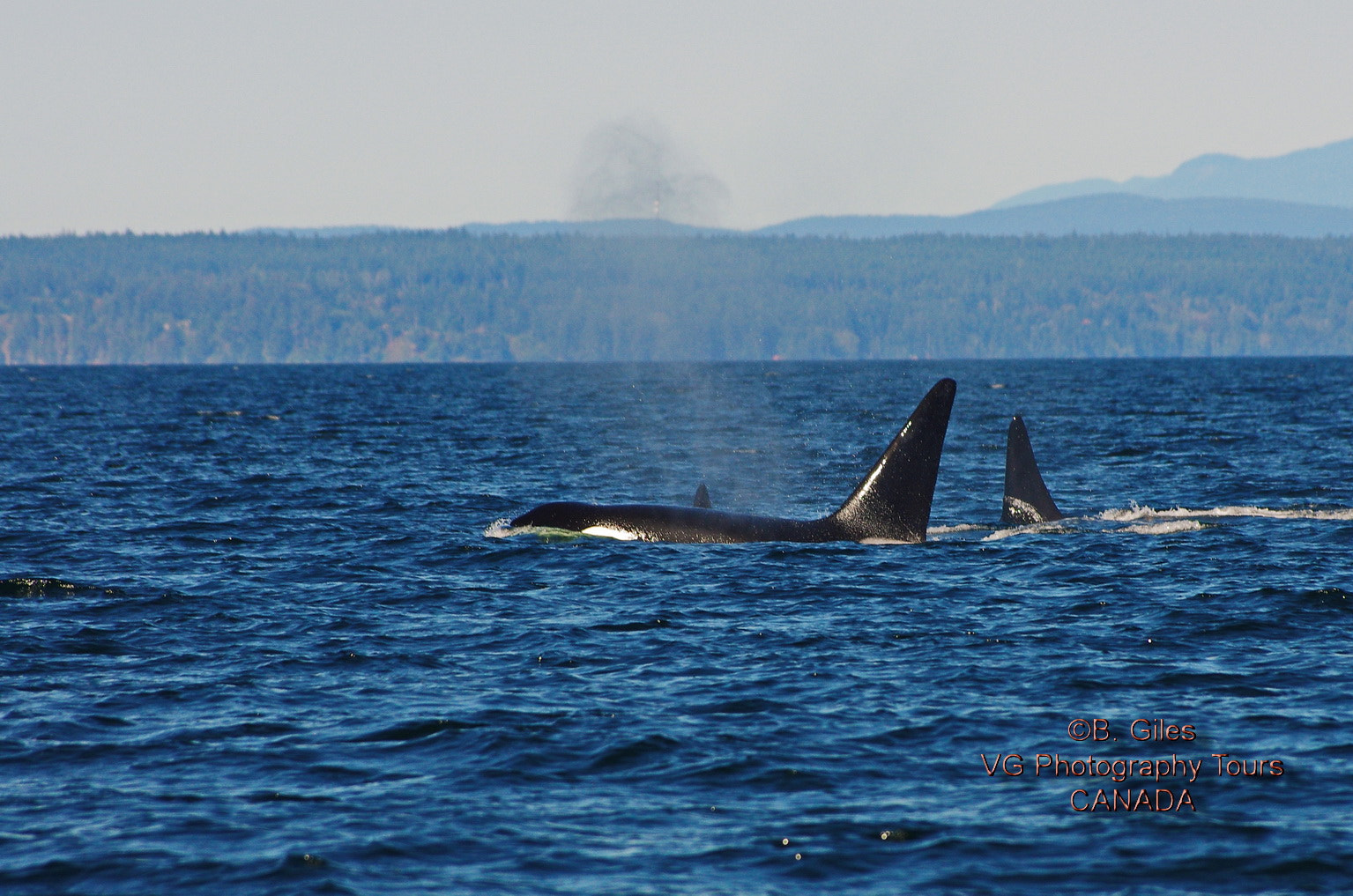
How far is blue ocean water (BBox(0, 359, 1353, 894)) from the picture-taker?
9.82 meters

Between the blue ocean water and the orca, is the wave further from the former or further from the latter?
the orca

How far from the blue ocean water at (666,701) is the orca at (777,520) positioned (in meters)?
0.38

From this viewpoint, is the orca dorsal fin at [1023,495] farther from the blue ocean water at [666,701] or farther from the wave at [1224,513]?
the wave at [1224,513]

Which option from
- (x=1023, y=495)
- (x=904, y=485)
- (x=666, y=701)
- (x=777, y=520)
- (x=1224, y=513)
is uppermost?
(x=904, y=485)

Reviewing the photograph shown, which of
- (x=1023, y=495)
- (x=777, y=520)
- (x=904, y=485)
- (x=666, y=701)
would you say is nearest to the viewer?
(x=666, y=701)

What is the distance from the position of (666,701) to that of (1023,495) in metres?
13.0

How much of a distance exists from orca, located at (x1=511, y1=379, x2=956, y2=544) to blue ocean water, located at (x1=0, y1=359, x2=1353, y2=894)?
0.38 meters

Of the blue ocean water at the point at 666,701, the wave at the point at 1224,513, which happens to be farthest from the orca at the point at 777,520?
the wave at the point at 1224,513

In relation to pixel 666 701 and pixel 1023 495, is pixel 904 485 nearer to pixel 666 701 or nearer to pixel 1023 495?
pixel 1023 495

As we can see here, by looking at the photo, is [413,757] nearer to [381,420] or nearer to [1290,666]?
[1290,666]

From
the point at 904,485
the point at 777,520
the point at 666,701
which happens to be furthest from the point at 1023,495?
the point at 666,701

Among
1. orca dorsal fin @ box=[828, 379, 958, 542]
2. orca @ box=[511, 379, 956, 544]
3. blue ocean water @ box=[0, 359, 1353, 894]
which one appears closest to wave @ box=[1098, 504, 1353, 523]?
blue ocean water @ box=[0, 359, 1353, 894]

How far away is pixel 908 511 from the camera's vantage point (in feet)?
72.4

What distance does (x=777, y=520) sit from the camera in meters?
22.7
